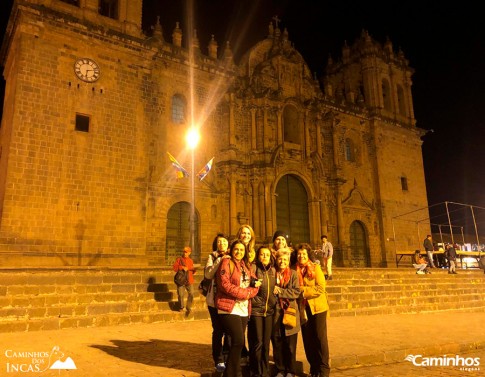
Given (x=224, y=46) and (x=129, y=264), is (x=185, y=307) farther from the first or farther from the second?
(x=224, y=46)

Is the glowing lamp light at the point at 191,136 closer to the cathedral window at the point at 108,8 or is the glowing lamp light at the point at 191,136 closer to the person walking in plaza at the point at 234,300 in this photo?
the cathedral window at the point at 108,8

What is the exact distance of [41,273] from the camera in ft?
29.1

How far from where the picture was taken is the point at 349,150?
2577cm

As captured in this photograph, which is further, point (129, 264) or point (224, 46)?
point (224, 46)

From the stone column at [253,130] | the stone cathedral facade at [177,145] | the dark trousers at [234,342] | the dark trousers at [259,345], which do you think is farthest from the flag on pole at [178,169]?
the dark trousers at [234,342]

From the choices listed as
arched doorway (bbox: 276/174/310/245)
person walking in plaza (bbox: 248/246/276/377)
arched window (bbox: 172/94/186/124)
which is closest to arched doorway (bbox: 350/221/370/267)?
arched doorway (bbox: 276/174/310/245)

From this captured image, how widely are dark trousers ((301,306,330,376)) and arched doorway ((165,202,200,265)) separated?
12.7 meters

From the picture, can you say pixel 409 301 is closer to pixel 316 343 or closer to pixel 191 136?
pixel 316 343

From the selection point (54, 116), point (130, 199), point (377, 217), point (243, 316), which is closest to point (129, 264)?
point (130, 199)

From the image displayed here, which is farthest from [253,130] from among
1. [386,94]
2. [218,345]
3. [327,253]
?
[218,345]

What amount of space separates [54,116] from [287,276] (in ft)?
43.3

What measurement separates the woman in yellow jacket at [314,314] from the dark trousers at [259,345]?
0.56 m

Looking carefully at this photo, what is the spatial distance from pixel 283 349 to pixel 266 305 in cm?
73

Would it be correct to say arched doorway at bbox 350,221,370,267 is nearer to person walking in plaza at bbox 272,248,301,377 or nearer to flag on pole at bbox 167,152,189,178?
flag on pole at bbox 167,152,189,178
